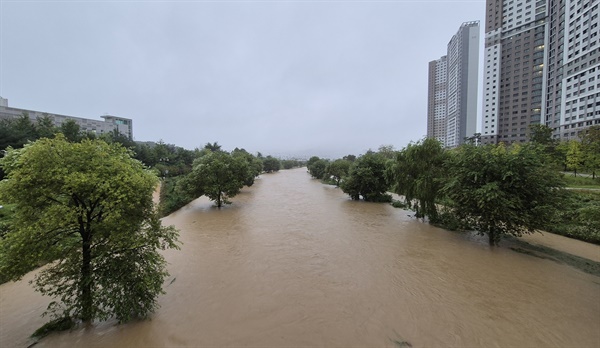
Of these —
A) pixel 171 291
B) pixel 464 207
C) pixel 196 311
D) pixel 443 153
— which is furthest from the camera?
pixel 443 153

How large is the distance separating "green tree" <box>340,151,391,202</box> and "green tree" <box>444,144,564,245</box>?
12.8m

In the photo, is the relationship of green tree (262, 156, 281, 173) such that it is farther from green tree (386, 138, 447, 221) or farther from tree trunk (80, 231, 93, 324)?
tree trunk (80, 231, 93, 324)

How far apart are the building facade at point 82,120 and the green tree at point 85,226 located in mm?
53590

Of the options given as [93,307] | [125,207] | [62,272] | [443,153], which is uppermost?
[443,153]

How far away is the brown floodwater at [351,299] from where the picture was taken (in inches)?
231

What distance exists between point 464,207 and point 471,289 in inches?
179

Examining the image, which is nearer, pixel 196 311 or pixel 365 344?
pixel 365 344

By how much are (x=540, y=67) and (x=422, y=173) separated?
80.0 meters

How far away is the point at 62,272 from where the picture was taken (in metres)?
5.52

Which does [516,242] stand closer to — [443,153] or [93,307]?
[443,153]

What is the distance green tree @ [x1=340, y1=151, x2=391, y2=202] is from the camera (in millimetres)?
24703

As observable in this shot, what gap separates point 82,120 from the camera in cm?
7350

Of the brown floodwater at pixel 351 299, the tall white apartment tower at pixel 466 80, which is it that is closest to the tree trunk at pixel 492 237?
the brown floodwater at pixel 351 299

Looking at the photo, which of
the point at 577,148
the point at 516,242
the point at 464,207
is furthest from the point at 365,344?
the point at 577,148
